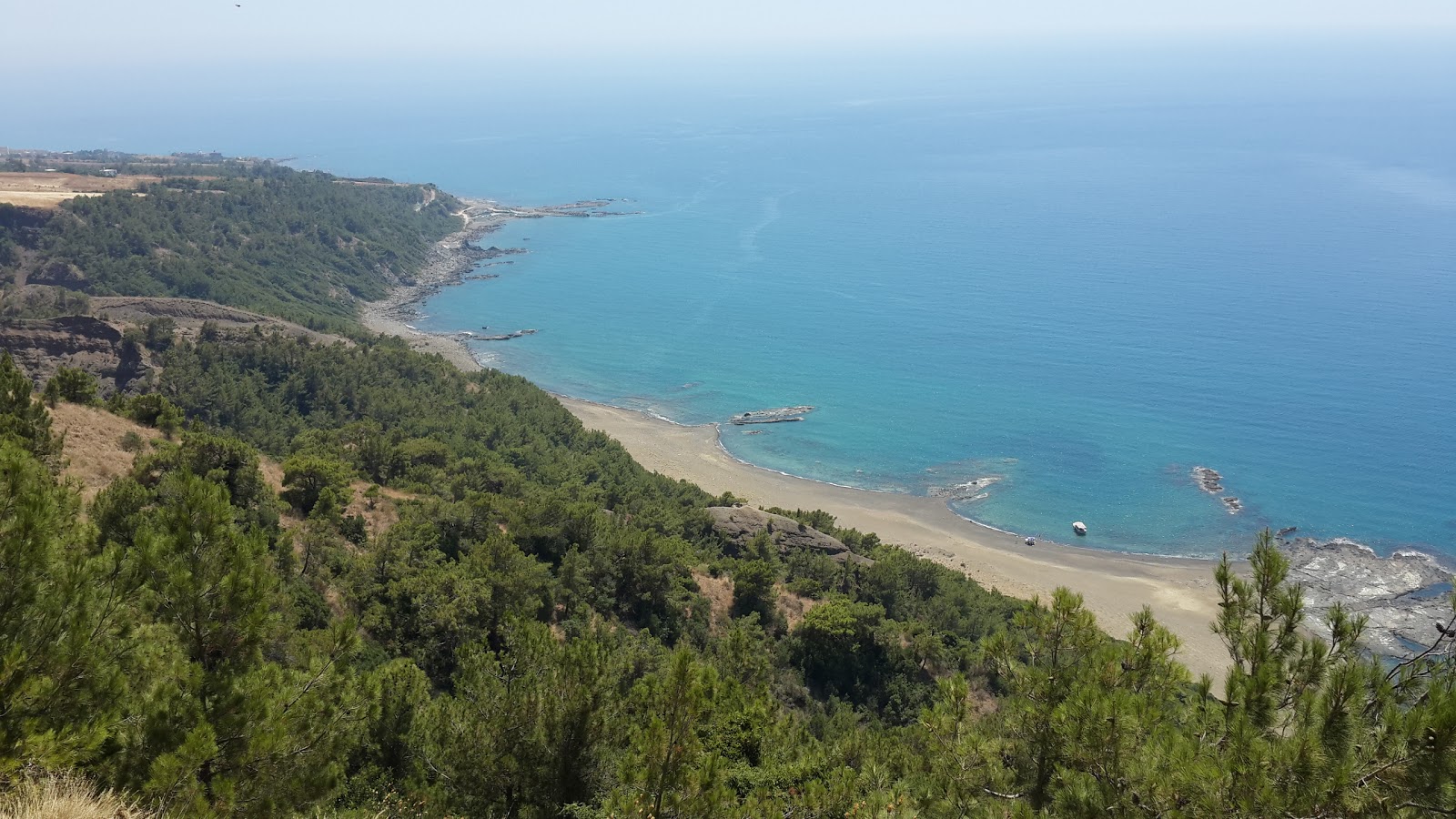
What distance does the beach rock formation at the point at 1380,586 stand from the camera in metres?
34.1

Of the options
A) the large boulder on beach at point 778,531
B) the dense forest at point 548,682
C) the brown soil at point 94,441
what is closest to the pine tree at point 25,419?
the dense forest at point 548,682

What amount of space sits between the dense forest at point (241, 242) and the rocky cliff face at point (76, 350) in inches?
686

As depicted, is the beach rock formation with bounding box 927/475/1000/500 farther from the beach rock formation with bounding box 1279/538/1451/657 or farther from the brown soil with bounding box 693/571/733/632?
the brown soil with bounding box 693/571/733/632

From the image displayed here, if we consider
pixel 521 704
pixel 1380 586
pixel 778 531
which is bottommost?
pixel 1380 586

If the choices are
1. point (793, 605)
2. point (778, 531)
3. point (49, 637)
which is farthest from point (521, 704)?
point (778, 531)

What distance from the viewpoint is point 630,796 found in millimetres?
8945

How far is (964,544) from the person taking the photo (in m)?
43.5

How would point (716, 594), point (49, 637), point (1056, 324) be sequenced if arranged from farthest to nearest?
1. point (1056, 324)
2. point (716, 594)
3. point (49, 637)

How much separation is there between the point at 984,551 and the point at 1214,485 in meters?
15.7

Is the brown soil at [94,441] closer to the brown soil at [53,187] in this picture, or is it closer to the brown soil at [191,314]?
the brown soil at [191,314]

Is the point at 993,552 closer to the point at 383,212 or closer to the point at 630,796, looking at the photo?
the point at 630,796

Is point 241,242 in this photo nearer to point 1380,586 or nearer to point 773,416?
point 773,416

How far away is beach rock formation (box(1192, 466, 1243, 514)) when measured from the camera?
45719mm

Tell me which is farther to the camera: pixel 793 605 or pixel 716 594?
pixel 793 605
